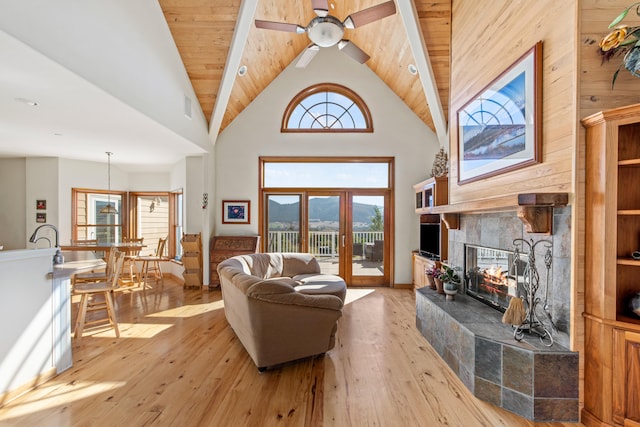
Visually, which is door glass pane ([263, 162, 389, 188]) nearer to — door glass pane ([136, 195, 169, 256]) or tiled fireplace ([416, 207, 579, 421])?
door glass pane ([136, 195, 169, 256])

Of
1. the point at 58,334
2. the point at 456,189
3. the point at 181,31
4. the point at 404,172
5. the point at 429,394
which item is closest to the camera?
the point at 429,394

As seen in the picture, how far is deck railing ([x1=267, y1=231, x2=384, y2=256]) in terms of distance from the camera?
5969mm

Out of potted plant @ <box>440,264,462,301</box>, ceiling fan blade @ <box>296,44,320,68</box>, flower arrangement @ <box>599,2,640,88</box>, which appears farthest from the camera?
ceiling fan blade @ <box>296,44,320,68</box>

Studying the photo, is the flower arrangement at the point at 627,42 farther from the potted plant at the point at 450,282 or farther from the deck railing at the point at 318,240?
the deck railing at the point at 318,240

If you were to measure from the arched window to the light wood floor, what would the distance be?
395 cm

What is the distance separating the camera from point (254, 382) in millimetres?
2482

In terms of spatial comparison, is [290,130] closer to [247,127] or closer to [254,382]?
[247,127]

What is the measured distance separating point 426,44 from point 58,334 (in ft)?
17.5

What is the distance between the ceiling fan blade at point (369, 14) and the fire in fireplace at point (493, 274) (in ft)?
8.62

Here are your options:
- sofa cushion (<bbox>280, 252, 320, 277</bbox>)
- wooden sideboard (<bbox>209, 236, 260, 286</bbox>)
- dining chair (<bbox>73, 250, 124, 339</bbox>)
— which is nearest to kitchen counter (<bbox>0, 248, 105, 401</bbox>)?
dining chair (<bbox>73, 250, 124, 339</bbox>)

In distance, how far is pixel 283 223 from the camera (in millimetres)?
6055

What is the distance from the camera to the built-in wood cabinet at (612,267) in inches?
72.4

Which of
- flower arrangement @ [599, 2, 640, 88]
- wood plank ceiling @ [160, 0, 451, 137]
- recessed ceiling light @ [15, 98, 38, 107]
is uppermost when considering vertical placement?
wood plank ceiling @ [160, 0, 451, 137]

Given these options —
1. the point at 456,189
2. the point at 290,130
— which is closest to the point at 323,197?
the point at 290,130
